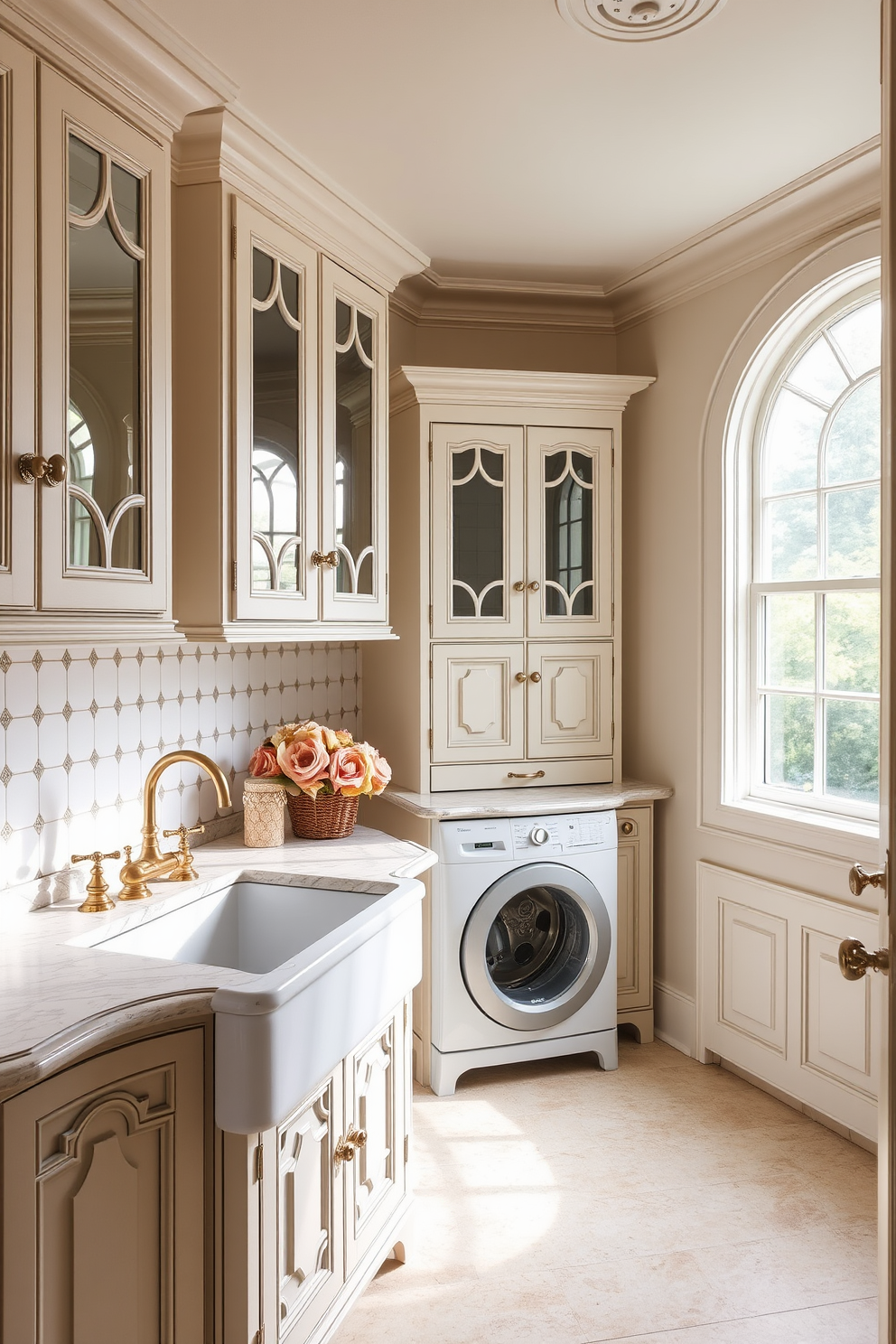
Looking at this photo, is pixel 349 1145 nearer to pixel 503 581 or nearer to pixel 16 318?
pixel 16 318

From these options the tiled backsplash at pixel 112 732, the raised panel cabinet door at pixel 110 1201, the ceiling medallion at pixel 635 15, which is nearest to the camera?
the raised panel cabinet door at pixel 110 1201

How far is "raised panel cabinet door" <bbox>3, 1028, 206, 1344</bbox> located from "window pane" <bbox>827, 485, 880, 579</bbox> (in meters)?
2.14

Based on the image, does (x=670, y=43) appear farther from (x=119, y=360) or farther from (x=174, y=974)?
(x=174, y=974)

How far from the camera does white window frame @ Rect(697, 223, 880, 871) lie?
9.37ft

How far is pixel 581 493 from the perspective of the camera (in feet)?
10.7

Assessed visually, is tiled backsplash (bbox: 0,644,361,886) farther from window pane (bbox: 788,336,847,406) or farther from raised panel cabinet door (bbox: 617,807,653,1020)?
window pane (bbox: 788,336,847,406)

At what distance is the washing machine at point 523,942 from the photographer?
9.54 feet

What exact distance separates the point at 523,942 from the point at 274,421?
1823 mm

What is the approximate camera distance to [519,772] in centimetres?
321

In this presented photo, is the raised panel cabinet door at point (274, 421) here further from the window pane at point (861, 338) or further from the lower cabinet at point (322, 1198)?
the window pane at point (861, 338)

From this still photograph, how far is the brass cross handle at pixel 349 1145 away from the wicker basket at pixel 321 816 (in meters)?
0.82

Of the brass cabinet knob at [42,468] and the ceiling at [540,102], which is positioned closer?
the brass cabinet knob at [42,468]

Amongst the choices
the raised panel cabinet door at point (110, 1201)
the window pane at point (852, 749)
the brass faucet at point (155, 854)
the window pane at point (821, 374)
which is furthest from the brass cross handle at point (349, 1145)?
the window pane at point (821, 374)

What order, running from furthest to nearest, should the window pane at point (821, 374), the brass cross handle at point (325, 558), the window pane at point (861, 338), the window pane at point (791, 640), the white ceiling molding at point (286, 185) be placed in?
the window pane at point (791, 640), the window pane at point (821, 374), the window pane at point (861, 338), the brass cross handle at point (325, 558), the white ceiling molding at point (286, 185)
